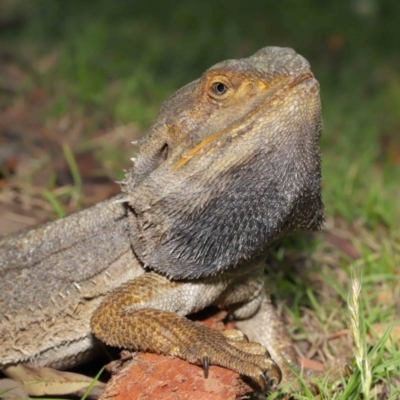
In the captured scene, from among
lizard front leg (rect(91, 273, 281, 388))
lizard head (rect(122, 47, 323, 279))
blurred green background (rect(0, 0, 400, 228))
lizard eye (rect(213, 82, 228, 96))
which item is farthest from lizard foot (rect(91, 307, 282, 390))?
blurred green background (rect(0, 0, 400, 228))

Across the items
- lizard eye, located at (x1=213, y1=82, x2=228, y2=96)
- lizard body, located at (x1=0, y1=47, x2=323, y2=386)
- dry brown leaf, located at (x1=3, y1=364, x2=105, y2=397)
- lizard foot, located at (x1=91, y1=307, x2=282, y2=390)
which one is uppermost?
lizard eye, located at (x1=213, y1=82, x2=228, y2=96)

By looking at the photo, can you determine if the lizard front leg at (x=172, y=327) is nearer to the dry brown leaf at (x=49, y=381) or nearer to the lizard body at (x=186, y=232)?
the lizard body at (x=186, y=232)

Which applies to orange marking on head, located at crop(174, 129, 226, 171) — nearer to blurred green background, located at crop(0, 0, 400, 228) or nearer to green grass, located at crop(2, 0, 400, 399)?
green grass, located at crop(2, 0, 400, 399)

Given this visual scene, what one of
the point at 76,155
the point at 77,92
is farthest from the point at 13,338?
the point at 77,92

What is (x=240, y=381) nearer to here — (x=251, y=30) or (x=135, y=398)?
(x=135, y=398)

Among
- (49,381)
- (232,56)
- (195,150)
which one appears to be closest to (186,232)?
(195,150)

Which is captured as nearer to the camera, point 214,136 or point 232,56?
point 214,136

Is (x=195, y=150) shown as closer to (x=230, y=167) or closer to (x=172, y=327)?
(x=230, y=167)

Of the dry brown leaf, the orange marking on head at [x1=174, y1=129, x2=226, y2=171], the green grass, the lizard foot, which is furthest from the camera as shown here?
the green grass
